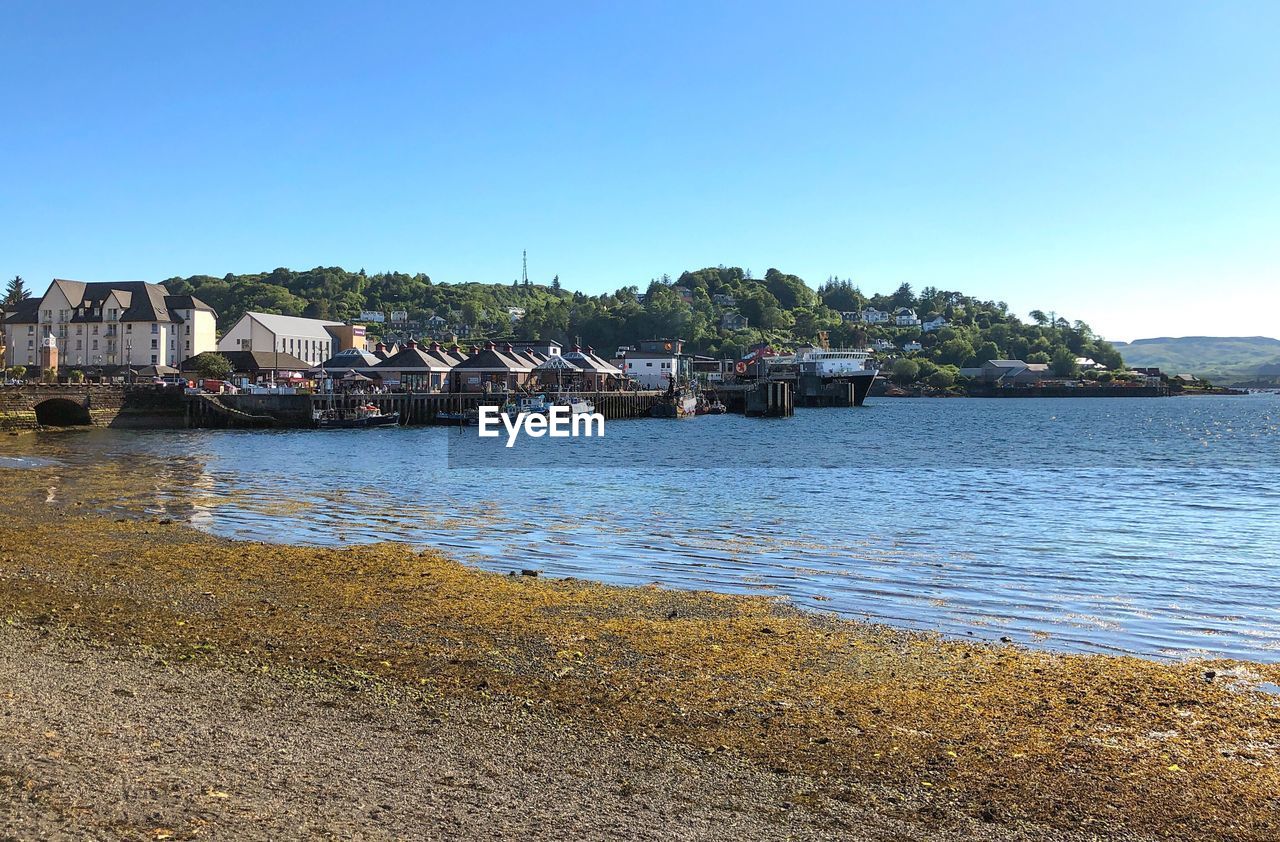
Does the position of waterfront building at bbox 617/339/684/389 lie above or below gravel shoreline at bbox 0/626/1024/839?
above

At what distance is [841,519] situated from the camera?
89.1 ft

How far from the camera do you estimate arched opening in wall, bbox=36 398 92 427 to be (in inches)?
2904

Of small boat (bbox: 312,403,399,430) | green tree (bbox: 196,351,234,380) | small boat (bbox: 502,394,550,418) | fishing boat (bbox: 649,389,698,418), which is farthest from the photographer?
fishing boat (bbox: 649,389,698,418)

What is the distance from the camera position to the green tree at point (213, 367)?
103500 millimetres

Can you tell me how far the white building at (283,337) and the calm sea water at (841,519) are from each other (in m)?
66.7

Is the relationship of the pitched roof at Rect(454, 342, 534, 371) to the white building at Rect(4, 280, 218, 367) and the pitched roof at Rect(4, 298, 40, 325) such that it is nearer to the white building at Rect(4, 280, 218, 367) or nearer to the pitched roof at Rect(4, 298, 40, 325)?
the white building at Rect(4, 280, 218, 367)

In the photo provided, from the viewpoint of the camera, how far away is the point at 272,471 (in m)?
40.2

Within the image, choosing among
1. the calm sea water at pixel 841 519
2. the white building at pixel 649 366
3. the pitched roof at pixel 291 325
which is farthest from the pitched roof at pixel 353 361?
the white building at pixel 649 366

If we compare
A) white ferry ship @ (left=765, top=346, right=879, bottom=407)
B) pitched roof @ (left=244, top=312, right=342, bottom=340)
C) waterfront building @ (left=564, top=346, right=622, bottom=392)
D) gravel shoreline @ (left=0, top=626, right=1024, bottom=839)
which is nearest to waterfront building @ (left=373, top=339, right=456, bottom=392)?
waterfront building @ (left=564, top=346, right=622, bottom=392)

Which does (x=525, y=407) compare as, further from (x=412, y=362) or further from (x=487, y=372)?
(x=412, y=362)

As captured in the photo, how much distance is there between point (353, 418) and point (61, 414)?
21274 mm

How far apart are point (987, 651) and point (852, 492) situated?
23.1 metres

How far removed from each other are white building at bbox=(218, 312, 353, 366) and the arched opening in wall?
5004cm

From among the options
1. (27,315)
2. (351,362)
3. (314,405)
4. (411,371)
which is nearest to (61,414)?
(314,405)
